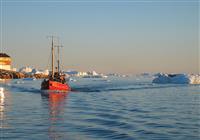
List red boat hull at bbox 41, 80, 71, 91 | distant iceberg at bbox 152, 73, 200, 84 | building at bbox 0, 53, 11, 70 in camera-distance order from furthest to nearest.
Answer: building at bbox 0, 53, 11, 70 → distant iceberg at bbox 152, 73, 200, 84 → red boat hull at bbox 41, 80, 71, 91

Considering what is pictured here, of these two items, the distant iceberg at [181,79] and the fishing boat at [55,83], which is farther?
the distant iceberg at [181,79]

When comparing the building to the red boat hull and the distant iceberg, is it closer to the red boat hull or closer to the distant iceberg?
the distant iceberg

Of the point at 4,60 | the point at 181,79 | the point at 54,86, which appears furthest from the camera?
the point at 4,60

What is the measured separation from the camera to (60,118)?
80.5 ft

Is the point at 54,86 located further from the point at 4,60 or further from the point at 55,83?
the point at 4,60

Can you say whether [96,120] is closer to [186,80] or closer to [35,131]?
[35,131]

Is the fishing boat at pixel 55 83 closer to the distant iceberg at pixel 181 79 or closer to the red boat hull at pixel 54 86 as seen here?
the red boat hull at pixel 54 86

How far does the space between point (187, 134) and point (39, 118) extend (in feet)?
32.1

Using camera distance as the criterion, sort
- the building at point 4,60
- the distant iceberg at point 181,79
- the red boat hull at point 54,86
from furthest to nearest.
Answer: the building at point 4,60, the distant iceberg at point 181,79, the red boat hull at point 54,86

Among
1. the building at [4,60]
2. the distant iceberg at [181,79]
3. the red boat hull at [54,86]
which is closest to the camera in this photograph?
the red boat hull at [54,86]

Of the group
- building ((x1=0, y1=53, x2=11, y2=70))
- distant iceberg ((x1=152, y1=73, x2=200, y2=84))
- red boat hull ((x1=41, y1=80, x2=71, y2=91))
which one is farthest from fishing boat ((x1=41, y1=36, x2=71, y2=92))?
building ((x1=0, y1=53, x2=11, y2=70))

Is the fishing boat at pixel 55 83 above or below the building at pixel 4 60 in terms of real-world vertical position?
below

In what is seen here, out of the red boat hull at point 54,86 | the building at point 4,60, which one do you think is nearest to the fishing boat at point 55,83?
the red boat hull at point 54,86

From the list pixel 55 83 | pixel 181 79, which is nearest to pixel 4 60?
pixel 181 79
